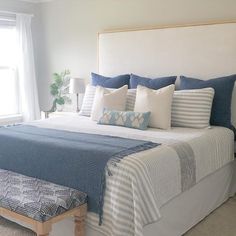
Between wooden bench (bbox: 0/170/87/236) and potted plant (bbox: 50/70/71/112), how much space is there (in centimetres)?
230

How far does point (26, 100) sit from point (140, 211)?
3.28 m

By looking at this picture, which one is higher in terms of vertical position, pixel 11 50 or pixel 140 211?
pixel 11 50

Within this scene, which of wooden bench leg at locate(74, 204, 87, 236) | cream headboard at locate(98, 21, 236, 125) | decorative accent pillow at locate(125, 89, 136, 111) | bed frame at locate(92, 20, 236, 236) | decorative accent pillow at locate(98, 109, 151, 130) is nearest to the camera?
wooden bench leg at locate(74, 204, 87, 236)

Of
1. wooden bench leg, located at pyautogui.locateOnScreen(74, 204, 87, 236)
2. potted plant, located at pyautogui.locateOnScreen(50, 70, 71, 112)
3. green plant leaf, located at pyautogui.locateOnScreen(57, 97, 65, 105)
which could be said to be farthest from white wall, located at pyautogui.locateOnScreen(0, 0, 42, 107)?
wooden bench leg, located at pyautogui.locateOnScreen(74, 204, 87, 236)

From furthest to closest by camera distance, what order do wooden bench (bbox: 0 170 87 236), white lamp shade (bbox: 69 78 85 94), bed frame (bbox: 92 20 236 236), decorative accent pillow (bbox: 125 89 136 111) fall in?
white lamp shade (bbox: 69 78 85 94) → decorative accent pillow (bbox: 125 89 136 111) → bed frame (bbox: 92 20 236 236) → wooden bench (bbox: 0 170 87 236)

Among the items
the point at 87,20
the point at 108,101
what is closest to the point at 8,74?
the point at 87,20

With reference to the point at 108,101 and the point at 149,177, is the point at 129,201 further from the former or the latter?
the point at 108,101

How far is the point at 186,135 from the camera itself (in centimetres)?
297

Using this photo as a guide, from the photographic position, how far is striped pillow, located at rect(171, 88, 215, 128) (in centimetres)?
325

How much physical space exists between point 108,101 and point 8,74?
2.03m

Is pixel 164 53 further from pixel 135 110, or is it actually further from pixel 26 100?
pixel 26 100

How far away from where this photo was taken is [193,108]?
3279mm

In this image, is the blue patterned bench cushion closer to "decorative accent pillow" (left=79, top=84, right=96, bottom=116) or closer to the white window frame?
"decorative accent pillow" (left=79, top=84, right=96, bottom=116)

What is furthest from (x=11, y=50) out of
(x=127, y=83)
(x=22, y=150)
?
Result: (x=22, y=150)
